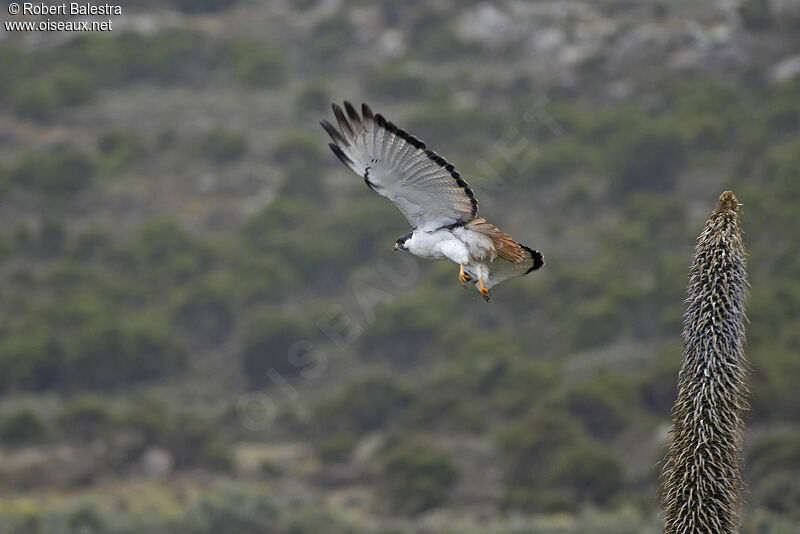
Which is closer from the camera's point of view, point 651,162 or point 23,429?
point 23,429

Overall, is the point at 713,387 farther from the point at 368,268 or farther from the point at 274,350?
the point at 368,268

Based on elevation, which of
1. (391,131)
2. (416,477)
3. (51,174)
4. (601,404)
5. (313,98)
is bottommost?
(391,131)

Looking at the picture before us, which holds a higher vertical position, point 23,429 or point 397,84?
point 397,84

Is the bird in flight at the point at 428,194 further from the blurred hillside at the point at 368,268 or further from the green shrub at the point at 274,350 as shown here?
the green shrub at the point at 274,350

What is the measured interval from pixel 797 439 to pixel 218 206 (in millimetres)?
28037

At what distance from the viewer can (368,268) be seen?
136 feet

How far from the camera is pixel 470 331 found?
35188mm

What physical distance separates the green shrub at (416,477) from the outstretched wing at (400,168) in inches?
641

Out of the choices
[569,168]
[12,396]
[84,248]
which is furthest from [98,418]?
[569,168]

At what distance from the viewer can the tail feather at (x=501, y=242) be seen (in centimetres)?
791

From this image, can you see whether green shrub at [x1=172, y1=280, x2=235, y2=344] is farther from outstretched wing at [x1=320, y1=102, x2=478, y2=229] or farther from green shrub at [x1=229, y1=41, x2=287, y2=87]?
outstretched wing at [x1=320, y1=102, x2=478, y2=229]

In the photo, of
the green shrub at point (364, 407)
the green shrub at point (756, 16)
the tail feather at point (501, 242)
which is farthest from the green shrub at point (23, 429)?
the green shrub at point (756, 16)

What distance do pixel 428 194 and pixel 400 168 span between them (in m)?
0.26

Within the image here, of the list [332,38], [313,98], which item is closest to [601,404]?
[313,98]
